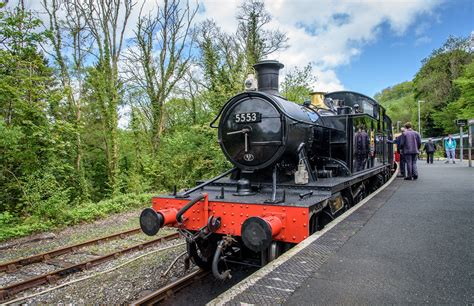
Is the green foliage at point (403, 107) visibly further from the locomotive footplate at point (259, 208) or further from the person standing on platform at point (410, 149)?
the locomotive footplate at point (259, 208)

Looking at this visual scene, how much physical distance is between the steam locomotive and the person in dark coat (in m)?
0.02

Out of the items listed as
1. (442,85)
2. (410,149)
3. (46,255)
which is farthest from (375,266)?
(442,85)

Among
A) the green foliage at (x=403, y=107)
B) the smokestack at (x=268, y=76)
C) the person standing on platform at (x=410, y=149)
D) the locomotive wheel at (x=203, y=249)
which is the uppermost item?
the green foliage at (x=403, y=107)

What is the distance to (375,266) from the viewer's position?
3031mm

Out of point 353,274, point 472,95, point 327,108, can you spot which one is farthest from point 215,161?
point 472,95

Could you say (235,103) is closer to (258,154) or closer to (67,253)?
(258,154)

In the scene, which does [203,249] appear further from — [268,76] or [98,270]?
[268,76]

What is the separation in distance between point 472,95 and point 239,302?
33970 millimetres

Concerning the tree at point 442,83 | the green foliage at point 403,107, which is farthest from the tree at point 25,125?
the green foliage at point 403,107

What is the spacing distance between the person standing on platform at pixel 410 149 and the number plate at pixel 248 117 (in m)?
6.57

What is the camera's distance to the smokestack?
204 inches

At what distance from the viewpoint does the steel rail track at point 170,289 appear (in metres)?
4.07

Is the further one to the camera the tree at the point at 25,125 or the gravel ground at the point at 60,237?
the tree at the point at 25,125

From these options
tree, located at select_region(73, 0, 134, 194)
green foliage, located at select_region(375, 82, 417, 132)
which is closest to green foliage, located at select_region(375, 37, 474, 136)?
green foliage, located at select_region(375, 82, 417, 132)
